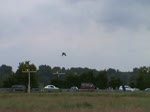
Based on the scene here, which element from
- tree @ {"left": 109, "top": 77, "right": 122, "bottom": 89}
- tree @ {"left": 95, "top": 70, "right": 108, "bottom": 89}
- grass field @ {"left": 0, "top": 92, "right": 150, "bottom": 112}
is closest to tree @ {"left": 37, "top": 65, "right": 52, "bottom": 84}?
tree @ {"left": 95, "top": 70, "right": 108, "bottom": 89}

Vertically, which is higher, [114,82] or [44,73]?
[44,73]

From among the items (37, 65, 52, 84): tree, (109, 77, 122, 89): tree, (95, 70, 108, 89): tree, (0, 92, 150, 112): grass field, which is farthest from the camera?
(37, 65, 52, 84): tree

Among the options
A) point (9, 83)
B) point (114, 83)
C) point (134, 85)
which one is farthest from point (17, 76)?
point (134, 85)

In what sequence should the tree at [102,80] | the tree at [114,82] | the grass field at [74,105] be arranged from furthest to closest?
the tree at [114,82]
the tree at [102,80]
the grass field at [74,105]

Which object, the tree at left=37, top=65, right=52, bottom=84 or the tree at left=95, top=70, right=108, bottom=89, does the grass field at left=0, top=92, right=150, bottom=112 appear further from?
the tree at left=37, top=65, right=52, bottom=84

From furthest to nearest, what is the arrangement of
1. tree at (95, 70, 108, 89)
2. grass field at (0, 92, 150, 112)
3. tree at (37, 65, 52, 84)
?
1. tree at (37, 65, 52, 84)
2. tree at (95, 70, 108, 89)
3. grass field at (0, 92, 150, 112)

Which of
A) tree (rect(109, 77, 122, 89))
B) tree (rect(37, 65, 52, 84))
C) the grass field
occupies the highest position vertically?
tree (rect(37, 65, 52, 84))

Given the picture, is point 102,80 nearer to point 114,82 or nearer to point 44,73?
point 114,82

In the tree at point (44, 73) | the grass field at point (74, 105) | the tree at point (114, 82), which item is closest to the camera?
the grass field at point (74, 105)

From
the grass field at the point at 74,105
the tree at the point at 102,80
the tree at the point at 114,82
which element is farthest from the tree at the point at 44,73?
A: the grass field at the point at 74,105

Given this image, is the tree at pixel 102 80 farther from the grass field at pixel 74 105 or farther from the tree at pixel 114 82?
the grass field at pixel 74 105

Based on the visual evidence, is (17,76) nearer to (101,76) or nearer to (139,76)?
(101,76)

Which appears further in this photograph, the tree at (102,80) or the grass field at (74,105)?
the tree at (102,80)

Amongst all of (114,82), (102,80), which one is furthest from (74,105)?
(114,82)
